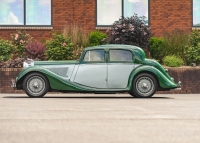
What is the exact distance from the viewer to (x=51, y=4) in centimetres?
2805

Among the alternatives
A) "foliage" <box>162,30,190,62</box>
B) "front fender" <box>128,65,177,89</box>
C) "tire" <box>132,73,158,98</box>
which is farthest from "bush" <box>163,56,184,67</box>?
"tire" <box>132,73,158,98</box>

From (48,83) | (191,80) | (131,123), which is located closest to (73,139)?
(131,123)

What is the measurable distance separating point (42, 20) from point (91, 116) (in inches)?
628

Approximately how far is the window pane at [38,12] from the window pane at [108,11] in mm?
2147

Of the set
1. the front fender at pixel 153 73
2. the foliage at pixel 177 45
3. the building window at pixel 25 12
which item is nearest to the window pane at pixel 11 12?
the building window at pixel 25 12

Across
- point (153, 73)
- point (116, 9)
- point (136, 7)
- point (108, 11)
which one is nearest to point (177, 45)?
point (136, 7)

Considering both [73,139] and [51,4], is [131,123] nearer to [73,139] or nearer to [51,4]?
[73,139]

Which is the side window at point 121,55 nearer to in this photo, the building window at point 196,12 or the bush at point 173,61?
the bush at point 173,61

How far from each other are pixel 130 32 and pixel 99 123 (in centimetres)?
1474

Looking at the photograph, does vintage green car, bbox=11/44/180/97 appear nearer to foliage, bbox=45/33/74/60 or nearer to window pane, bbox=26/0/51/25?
foliage, bbox=45/33/74/60

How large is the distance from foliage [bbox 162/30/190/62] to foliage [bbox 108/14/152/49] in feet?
2.64

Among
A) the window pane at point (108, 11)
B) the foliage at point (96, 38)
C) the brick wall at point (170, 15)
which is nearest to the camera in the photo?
the foliage at point (96, 38)

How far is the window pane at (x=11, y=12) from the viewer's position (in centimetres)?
2773

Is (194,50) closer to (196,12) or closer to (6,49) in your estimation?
(196,12)
